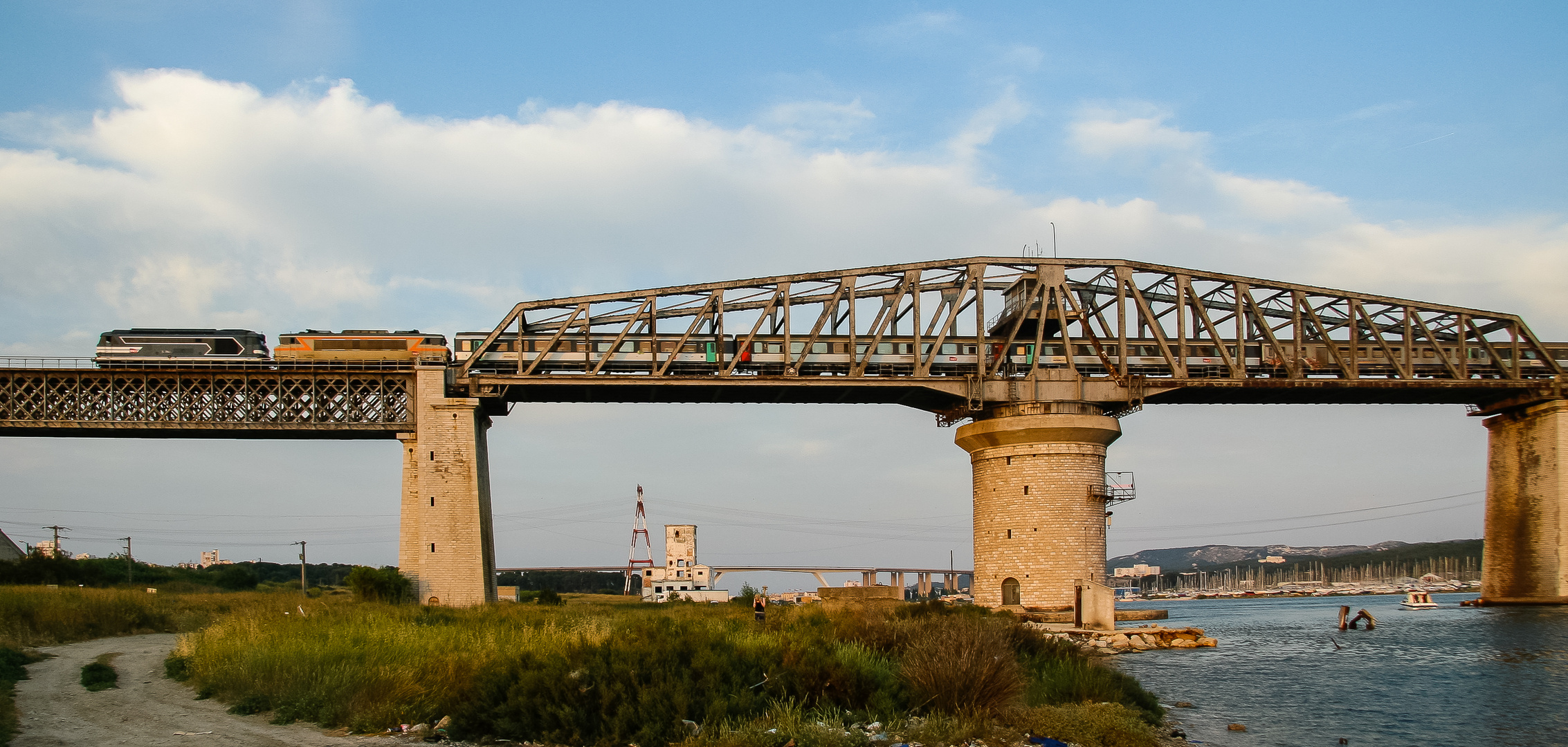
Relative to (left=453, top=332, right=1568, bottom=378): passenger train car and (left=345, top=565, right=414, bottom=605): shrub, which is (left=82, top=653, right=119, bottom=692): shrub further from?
(left=453, top=332, right=1568, bottom=378): passenger train car

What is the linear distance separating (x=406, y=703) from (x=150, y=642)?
18790 millimetres

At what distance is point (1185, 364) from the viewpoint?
56.0 meters

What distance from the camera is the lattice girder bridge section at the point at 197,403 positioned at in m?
52.5

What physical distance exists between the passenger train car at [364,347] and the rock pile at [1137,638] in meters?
31.6

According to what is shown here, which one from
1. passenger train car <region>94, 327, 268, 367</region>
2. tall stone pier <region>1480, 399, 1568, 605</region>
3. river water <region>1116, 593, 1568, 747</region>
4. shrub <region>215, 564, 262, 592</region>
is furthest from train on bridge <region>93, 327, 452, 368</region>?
tall stone pier <region>1480, 399, 1568, 605</region>

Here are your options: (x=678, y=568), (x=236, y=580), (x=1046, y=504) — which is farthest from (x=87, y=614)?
(x=678, y=568)

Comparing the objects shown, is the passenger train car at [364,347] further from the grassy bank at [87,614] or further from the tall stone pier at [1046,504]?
the tall stone pier at [1046,504]

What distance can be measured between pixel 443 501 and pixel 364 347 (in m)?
9.44

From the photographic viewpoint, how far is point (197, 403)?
5303 cm

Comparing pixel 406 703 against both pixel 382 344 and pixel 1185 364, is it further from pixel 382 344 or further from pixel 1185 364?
Answer: pixel 1185 364

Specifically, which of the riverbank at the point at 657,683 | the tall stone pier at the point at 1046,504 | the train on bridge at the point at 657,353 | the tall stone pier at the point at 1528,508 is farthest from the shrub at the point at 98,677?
the tall stone pier at the point at 1528,508

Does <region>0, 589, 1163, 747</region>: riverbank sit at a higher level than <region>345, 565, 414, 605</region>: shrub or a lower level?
higher

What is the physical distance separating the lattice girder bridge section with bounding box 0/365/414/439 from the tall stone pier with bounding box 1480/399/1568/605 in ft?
197

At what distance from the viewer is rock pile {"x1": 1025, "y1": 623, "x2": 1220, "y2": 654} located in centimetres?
4724
